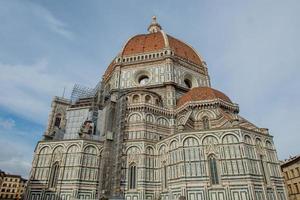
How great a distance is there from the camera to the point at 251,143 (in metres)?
20.5

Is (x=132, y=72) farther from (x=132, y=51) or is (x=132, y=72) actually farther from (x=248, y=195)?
(x=248, y=195)

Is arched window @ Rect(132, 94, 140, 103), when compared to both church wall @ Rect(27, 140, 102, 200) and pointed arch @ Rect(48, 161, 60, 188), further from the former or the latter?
pointed arch @ Rect(48, 161, 60, 188)

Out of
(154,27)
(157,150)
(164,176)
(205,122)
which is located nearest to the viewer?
(164,176)

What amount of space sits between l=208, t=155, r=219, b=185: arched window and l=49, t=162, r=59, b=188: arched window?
15059mm

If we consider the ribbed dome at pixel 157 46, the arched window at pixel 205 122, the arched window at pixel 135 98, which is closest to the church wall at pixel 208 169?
the arched window at pixel 205 122

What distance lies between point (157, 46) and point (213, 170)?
21.4 metres

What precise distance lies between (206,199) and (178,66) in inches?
760

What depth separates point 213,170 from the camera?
19.6 metres

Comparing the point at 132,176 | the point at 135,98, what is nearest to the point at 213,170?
the point at 132,176

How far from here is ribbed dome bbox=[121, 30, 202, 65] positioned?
34.4 meters

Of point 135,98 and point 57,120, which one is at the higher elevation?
point 57,120

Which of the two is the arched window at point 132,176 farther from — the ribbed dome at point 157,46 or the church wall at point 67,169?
the ribbed dome at point 157,46

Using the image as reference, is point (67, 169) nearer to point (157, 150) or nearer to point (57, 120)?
point (157, 150)

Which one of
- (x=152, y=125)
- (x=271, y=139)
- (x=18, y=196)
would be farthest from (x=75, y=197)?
(x=18, y=196)
